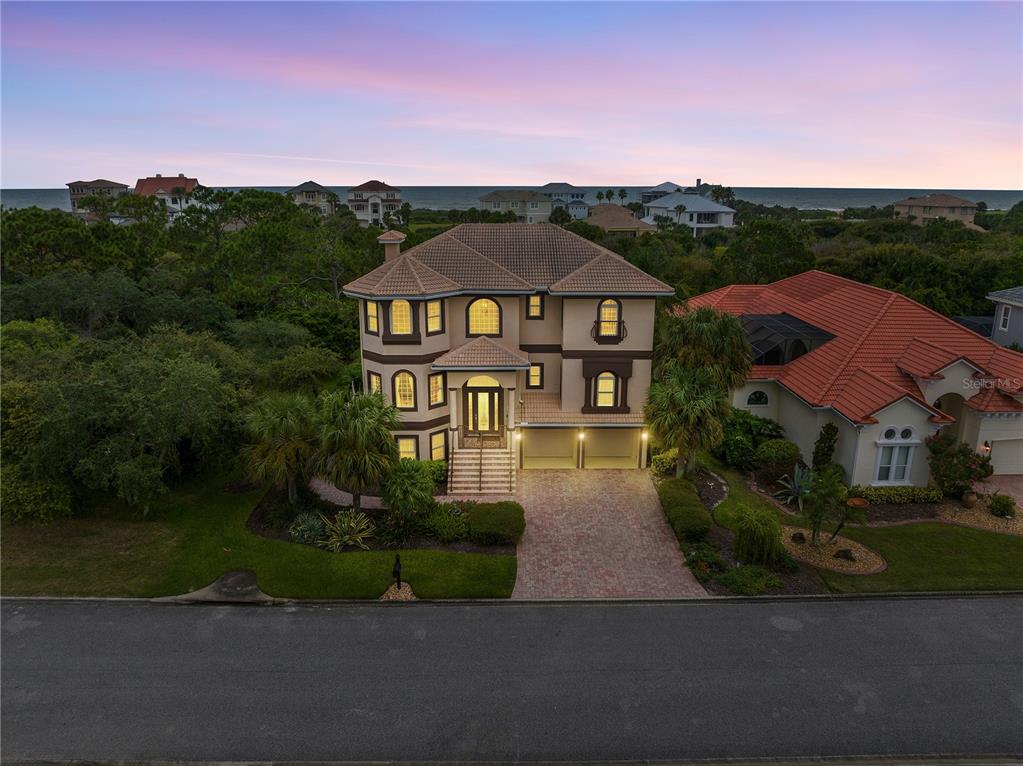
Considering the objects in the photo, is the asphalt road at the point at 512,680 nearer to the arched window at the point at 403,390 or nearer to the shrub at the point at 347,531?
the shrub at the point at 347,531

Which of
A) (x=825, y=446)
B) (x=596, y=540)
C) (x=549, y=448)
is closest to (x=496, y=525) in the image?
(x=596, y=540)

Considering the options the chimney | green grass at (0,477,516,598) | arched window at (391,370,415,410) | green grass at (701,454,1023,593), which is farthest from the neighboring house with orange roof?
the chimney

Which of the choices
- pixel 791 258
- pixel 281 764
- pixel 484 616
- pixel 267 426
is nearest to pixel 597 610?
pixel 484 616

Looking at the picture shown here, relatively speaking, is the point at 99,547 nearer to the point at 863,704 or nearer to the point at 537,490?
the point at 537,490

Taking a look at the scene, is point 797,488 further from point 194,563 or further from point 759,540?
point 194,563

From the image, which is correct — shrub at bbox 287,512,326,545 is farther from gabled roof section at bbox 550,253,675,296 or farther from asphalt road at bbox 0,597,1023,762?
gabled roof section at bbox 550,253,675,296
